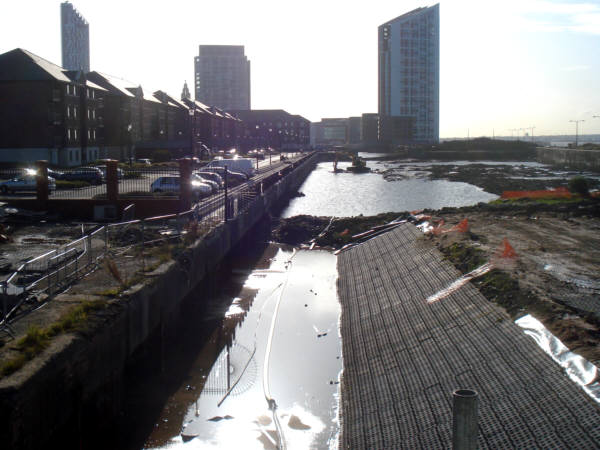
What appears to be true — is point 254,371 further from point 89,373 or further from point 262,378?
→ point 89,373

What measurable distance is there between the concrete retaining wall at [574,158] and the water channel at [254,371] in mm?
83429

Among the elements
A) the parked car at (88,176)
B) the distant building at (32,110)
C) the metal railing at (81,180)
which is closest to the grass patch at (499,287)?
the metal railing at (81,180)

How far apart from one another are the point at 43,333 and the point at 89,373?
1152mm

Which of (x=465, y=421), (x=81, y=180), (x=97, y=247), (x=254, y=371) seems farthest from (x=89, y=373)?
(x=81, y=180)

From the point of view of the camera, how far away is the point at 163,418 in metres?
12.5

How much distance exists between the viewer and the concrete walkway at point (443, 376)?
8.60 m

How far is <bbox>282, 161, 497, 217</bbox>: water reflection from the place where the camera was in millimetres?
51875

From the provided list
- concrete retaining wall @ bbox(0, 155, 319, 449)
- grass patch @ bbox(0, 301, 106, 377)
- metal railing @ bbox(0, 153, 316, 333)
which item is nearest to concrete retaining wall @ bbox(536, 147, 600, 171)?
metal railing @ bbox(0, 153, 316, 333)

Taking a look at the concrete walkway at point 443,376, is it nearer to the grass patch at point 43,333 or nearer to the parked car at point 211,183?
the grass patch at point 43,333

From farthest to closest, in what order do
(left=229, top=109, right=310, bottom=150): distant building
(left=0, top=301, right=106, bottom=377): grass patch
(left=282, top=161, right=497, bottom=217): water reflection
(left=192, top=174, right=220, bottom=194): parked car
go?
(left=229, top=109, right=310, bottom=150): distant building → (left=282, top=161, right=497, bottom=217): water reflection → (left=192, top=174, right=220, bottom=194): parked car → (left=0, top=301, right=106, bottom=377): grass patch

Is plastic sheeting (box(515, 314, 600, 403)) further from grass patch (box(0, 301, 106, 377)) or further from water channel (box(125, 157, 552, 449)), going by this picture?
grass patch (box(0, 301, 106, 377))

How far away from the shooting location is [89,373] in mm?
10836

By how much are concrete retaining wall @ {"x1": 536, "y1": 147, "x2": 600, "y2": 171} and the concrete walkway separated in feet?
289

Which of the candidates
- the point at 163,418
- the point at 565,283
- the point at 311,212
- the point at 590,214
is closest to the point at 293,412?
the point at 163,418
